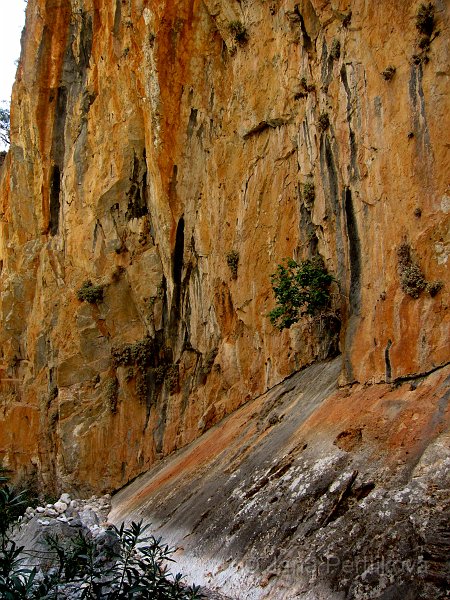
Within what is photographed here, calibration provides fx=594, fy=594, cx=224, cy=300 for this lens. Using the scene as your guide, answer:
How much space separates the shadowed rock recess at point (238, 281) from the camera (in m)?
7.54

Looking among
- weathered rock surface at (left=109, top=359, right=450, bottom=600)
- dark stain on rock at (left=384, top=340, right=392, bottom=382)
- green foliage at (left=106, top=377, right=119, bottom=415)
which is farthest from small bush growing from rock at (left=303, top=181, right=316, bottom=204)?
green foliage at (left=106, top=377, right=119, bottom=415)

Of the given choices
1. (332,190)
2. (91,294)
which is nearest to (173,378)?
(91,294)

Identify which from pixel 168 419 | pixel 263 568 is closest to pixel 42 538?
pixel 263 568

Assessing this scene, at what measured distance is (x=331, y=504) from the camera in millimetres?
7312

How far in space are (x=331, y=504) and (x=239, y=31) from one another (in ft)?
42.6

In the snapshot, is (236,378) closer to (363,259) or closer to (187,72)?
(363,259)

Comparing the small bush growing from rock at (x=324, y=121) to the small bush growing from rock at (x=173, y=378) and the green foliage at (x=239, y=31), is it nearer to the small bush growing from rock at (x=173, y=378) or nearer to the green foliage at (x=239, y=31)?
the green foliage at (x=239, y=31)

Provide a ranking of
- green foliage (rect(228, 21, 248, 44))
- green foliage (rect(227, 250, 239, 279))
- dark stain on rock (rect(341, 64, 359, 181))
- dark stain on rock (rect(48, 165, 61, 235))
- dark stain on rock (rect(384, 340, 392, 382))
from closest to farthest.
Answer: dark stain on rock (rect(384, 340, 392, 382)), dark stain on rock (rect(341, 64, 359, 181)), green foliage (rect(227, 250, 239, 279)), green foliage (rect(228, 21, 248, 44)), dark stain on rock (rect(48, 165, 61, 235))

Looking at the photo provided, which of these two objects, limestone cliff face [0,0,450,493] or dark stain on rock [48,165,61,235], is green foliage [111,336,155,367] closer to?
limestone cliff face [0,0,450,493]

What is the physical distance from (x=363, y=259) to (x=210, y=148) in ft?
26.4

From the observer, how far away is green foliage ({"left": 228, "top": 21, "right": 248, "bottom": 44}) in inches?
624

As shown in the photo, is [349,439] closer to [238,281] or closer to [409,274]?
[409,274]

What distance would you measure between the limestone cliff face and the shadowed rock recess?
6cm

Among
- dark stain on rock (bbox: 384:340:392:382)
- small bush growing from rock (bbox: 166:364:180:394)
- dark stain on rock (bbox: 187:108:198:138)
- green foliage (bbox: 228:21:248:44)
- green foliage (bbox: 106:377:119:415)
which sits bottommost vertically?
green foliage (bbox: 106:377:119:415)
